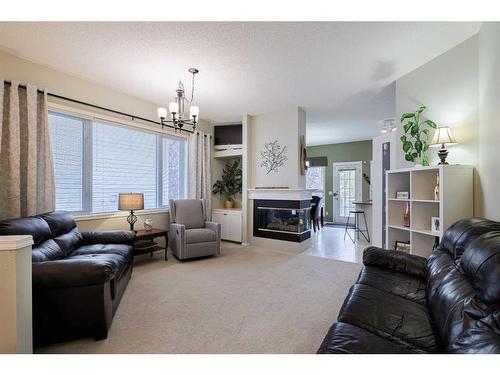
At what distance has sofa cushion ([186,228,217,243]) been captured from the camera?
370 cm

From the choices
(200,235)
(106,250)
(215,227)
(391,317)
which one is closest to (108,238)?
(106,250)

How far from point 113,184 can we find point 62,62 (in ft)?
5.63

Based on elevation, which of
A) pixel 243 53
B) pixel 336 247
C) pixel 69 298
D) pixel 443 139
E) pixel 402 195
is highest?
pixel 243 53

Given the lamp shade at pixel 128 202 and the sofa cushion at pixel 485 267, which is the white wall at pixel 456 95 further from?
the lamp shade at pixel 128 202

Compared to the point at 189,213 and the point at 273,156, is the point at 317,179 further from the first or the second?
the point at 189,213

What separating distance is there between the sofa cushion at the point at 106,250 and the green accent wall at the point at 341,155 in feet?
22.3

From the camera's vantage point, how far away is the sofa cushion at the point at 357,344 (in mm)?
1027

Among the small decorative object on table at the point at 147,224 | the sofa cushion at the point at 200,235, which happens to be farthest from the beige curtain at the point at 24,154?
the sofa cushion at the point at 200,235

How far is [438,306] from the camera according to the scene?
1341 millimetres

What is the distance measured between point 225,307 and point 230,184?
337cm

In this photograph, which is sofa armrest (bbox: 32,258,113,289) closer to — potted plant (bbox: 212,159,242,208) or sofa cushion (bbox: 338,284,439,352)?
sofa cushion (bbox: 338,284,439,352)

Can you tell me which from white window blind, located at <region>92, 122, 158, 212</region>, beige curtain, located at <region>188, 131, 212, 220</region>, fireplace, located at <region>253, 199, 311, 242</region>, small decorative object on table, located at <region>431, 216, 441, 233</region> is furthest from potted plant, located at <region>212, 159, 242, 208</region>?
small decorative object on table, located at <region>431, 216, 441, 233</region>

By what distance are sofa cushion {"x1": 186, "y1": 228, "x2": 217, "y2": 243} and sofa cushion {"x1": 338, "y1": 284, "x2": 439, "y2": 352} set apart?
2609mm
